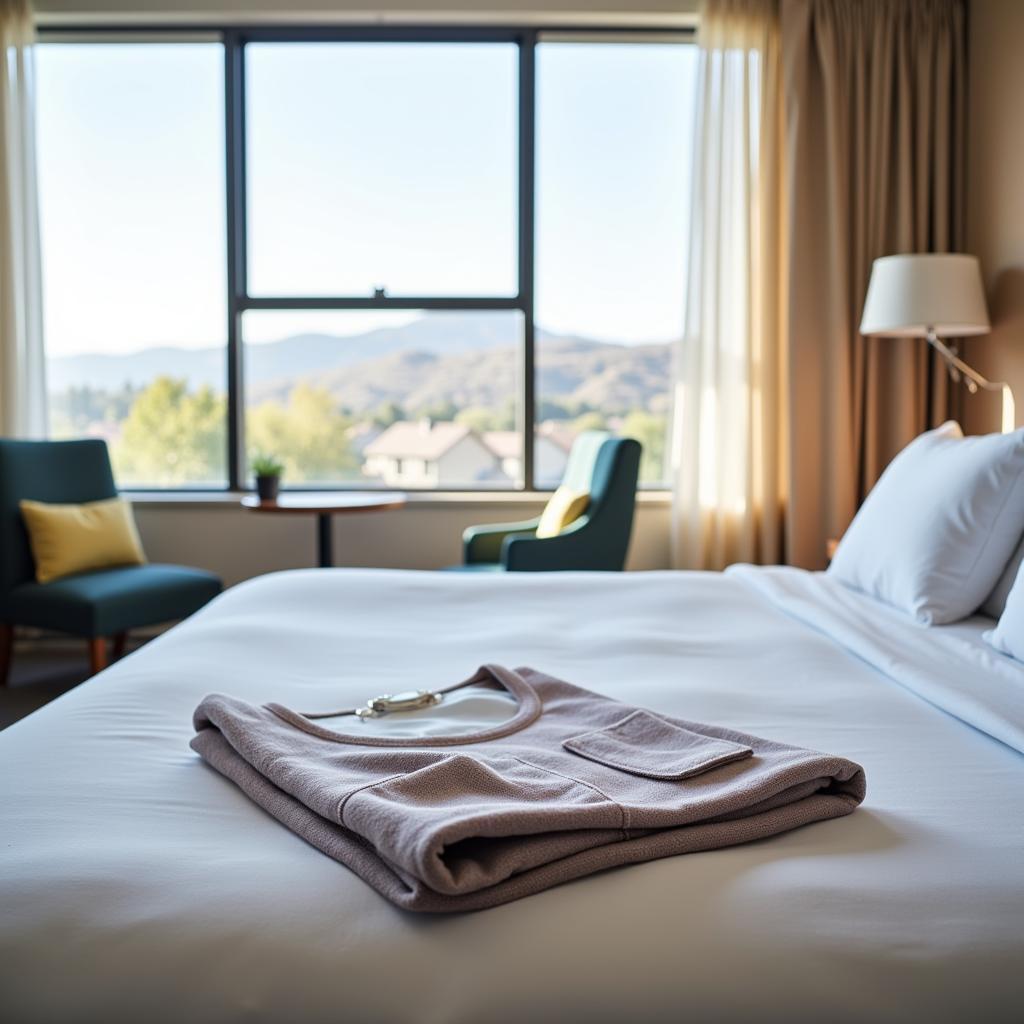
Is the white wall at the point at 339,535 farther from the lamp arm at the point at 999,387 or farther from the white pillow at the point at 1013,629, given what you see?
the white pillow at the point at 1013,629

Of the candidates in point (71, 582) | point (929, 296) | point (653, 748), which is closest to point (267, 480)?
point (71, 582)

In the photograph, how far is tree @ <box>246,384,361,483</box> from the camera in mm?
4941

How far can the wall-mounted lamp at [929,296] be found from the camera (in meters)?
3.69

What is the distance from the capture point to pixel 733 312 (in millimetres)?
4578

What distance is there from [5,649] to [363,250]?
233cm

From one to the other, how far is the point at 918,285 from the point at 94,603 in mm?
3166

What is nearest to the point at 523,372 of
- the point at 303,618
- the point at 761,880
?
the point at 303,618

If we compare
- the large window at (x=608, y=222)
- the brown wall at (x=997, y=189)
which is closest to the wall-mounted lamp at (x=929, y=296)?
the brown wall at (x=997, y=189)

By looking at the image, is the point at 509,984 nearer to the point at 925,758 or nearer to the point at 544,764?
the point at 544,764

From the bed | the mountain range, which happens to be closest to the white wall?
the mountain range

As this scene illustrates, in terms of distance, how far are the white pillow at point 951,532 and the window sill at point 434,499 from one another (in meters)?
2.39

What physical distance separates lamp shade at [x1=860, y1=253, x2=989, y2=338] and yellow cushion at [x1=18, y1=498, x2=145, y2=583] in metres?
3.07

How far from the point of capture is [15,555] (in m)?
3.93

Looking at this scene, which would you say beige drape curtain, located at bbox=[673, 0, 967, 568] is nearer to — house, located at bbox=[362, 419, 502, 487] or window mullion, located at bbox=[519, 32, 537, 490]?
window mullion, located at bbox=[519, 32, 537, 490]
